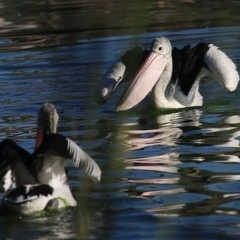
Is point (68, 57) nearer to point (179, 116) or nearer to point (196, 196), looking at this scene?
point (179, 116)

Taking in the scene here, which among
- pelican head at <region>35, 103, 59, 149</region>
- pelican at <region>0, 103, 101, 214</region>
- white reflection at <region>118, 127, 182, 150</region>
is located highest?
pelican head at <region>35, 103, 59, 149</region>

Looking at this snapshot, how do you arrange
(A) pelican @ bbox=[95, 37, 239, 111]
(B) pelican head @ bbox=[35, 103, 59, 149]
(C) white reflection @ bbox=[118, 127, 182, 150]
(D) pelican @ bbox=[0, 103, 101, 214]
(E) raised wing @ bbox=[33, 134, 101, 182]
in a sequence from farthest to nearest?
1. (A) pelican @ bbox=[95, 37, 239, 111]
2. (C) white reflection @ bbox=[118, 127, 182, 150]
3. (B) pelican head @ bbox=[35, 103, 59, 149]
4. (D) pelican @ bbox=[0, 103, 101, 214]
5. (E) raised wing @ bbox=[33, 134, 101, 182]

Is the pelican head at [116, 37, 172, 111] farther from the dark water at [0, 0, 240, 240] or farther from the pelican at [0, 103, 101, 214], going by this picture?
the pelican at [0, 103, 101, 214]

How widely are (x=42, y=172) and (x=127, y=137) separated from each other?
0.98m

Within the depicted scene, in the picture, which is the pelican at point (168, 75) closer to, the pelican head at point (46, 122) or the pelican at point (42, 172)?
the pelican head at point (46, 122)

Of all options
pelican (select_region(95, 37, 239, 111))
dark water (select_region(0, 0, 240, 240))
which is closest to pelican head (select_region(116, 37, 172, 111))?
pelican (select_region(95, 37, 239, 111))

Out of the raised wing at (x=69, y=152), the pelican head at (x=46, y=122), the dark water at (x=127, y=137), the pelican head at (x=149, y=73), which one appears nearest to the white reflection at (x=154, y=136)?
the dark water at (x=127, y=137)

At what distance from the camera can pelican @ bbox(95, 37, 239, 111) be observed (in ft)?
31.0

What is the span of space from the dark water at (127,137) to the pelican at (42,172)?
0.38 feet

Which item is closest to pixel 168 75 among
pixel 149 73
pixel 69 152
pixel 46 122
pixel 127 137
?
pixel 149 73

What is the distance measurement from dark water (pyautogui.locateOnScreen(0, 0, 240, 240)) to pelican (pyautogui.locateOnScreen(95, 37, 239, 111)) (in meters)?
0.21

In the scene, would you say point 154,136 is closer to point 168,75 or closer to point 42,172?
point 168,75

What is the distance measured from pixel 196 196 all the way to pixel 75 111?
3646 millimetres

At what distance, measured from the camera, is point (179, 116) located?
919 centimetres
